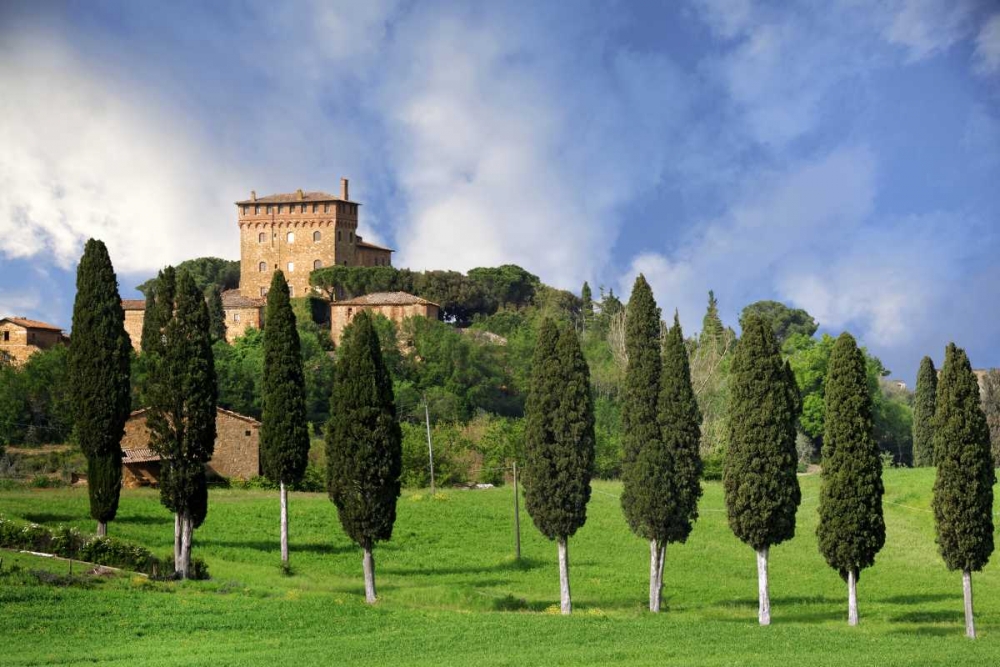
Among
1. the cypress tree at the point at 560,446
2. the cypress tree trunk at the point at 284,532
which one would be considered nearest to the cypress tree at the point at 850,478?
the cypress tree at the point at 560,446

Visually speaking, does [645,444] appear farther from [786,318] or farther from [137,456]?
[786,318]

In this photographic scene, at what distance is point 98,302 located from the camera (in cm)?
4012

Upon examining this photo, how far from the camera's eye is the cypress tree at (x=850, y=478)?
33281 millimetres

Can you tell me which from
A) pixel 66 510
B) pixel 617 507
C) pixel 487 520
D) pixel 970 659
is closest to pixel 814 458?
pixel 617 507

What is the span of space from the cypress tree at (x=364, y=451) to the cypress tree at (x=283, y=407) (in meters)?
6.90

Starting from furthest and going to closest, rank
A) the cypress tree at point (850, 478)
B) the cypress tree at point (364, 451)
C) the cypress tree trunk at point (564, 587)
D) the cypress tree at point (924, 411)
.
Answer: the cypress tree at point (924, 411) → the cypress tree trunk at point (564, 587) → the cypress tree at point (364, 451) → the cypress tree at point (850, 478)

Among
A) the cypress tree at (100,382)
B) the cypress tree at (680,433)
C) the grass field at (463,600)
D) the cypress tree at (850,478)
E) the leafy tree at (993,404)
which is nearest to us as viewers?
the grass field at (463,600)

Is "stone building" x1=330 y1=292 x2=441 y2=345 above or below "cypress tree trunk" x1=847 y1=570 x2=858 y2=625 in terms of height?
above

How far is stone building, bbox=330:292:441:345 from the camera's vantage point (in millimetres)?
→ 101688

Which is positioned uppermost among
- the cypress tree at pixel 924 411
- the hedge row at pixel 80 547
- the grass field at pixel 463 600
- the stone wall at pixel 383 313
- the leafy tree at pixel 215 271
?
the leafy tree at pixel 215 271

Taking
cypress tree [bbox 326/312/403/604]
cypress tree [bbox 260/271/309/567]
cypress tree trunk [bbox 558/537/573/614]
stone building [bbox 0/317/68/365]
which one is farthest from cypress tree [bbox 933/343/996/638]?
stone building [bbox 0/317/68/365]

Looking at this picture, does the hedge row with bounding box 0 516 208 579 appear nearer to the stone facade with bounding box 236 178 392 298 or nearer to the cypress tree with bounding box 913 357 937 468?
the cypress tree with bounding box 913 357 937 468

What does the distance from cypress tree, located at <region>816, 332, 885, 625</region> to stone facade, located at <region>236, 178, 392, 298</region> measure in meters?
80.3

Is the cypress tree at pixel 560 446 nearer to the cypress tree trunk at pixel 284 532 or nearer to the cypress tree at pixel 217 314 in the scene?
the cypress tree trunk at pixel 284 532
